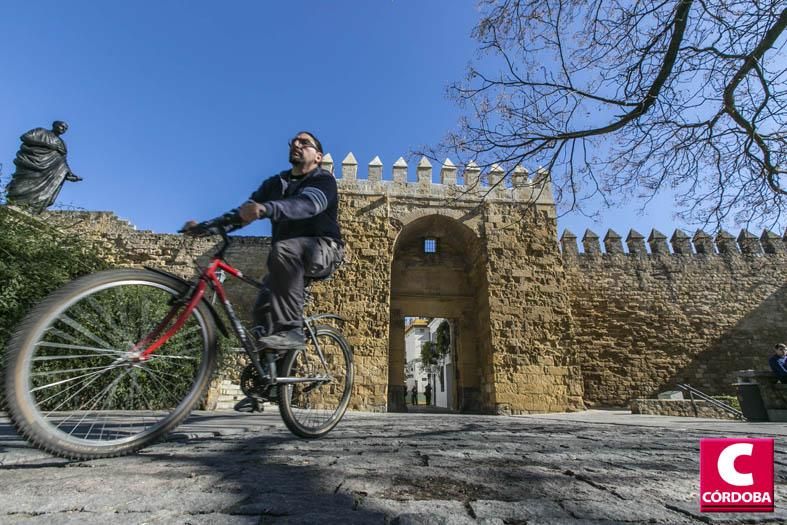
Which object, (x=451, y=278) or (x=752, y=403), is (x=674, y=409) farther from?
(x=451, y=278)

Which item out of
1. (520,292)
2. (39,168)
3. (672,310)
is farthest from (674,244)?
(39,168)

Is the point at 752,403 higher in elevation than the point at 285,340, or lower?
lower

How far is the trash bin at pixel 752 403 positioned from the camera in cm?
655

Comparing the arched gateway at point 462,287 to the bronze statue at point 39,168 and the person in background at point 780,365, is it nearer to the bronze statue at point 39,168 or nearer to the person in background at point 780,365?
the person in background at point 780,365

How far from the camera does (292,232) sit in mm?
2434

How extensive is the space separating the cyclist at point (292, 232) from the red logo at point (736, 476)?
178cm

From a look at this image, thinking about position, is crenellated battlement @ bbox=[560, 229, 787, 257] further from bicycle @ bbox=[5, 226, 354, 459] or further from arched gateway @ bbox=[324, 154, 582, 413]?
bicycle @ bbox=[5, 226, 354, 459]

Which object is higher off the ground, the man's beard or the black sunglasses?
the black sunglasses

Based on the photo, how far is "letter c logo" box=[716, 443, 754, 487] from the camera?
122 centimetres

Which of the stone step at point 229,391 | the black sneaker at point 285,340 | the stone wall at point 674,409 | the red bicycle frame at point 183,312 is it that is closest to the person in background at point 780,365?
the stone wall at point 674,409

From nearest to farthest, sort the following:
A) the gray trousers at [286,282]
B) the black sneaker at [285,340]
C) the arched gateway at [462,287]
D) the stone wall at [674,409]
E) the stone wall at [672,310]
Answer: the black sneaker at [285,340], the gray trousers at [286,282], the stone wall at [674,409], the arched gateway at [462,287], the stone wall at [672,310]

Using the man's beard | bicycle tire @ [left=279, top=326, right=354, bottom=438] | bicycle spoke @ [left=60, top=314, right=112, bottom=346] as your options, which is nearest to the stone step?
bicycle tire @ [left=279, top=326, right=354, bottom=438]

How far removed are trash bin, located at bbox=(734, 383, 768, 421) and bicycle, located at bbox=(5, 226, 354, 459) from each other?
7635 mm

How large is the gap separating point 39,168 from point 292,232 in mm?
12783
